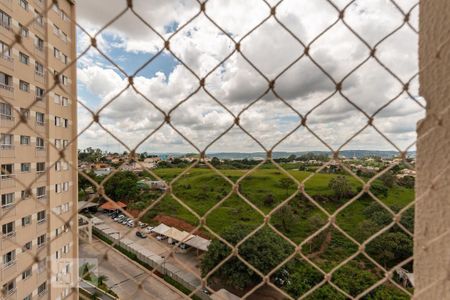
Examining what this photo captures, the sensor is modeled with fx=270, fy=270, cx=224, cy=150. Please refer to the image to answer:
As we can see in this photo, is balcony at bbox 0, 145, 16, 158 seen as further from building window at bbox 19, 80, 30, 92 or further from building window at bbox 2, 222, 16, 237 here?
building window at bbox 2, 222, 16, 237

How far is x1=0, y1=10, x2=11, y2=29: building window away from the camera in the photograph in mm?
3868

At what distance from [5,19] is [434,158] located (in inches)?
214

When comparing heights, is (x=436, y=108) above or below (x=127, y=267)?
above

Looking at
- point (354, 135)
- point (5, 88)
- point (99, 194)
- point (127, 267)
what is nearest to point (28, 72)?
point (5, 88)

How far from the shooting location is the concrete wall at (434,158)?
0.43 metres

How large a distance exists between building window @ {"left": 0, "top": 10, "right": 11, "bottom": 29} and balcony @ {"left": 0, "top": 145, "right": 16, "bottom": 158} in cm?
173

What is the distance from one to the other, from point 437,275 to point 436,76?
0.33 m

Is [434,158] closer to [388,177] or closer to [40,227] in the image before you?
[388,177]

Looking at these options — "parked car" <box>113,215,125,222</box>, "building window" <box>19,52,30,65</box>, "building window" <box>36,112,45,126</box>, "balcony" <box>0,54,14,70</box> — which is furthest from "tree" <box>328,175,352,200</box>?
"balcony" <box>0,54,14,70</box>

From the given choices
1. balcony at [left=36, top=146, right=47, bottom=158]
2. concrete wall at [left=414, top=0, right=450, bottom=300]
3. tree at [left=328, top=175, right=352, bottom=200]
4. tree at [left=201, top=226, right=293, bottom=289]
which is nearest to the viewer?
concrete wall at [left=414, top=0, right=450, bottom=300]

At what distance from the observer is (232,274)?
6637mm

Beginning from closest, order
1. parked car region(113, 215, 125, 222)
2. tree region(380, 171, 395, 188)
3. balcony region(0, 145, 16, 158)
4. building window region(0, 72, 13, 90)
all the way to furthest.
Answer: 1. tree region(380, 171, 395, 188)
2. building window region(0, 72, 13, 90)
3. balcony region(0, 145, 16, 158)
4. parked car region(113, 215, 125, 222)

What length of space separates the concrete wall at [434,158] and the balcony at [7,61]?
4763mm

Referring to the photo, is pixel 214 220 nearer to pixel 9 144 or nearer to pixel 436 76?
pixel 9 144
